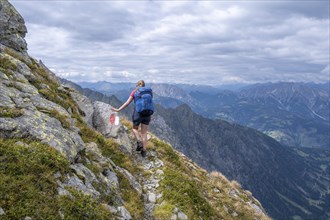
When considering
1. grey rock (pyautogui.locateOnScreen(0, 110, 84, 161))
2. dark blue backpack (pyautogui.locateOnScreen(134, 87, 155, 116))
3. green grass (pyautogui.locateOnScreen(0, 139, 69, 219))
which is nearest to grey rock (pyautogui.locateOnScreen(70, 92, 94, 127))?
dark blue backpack (pyautogui.locateOnScreen(134, 87, 155, 116))

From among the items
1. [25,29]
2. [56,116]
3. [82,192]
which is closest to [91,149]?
[56,116]

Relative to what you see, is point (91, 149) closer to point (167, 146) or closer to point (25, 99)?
point (25, 99)

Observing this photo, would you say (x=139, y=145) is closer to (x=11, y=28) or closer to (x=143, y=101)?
(x=143, y=101)

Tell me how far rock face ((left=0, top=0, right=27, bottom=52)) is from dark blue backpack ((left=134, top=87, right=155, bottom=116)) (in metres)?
12.0

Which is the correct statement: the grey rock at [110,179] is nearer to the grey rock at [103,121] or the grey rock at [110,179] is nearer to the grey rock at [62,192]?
the grey rock at [62,192]

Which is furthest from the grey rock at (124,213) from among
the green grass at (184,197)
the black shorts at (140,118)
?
the black shorts at (140,118)

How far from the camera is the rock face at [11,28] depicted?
79.5 ft

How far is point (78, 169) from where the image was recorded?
520 inches

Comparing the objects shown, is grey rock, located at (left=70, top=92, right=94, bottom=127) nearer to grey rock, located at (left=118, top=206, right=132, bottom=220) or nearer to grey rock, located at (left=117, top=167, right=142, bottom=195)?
grey rock, located at (left=117, top=167, right=142, bottom=195)

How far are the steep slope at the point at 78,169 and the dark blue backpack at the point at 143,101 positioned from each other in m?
2.59

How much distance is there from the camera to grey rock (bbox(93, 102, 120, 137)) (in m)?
20.7

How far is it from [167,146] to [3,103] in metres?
Answer: 11.9

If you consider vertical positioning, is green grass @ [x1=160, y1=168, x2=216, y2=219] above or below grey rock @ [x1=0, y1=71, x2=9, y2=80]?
below

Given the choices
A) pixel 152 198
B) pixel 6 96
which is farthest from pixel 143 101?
pixel 6 96
